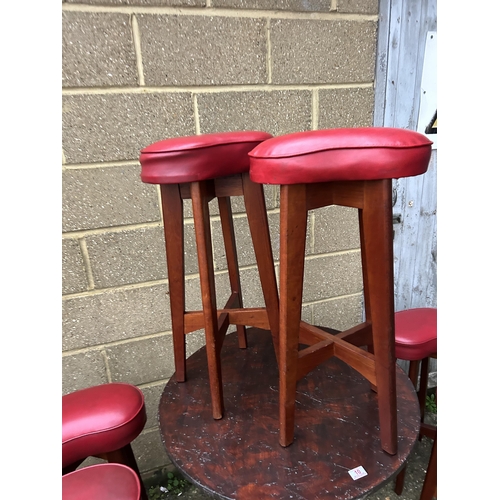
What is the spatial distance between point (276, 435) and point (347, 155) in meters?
0.63

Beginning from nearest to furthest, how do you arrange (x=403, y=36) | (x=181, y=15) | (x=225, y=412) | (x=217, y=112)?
(x=225, y=412), (x=181, y=15), (x=217, y=112), (x=403, y=36)

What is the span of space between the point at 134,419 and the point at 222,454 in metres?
0.32

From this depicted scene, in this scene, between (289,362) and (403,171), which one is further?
(289,362)

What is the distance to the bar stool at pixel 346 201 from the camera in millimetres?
609

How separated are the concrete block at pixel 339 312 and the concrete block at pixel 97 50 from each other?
1214 mm

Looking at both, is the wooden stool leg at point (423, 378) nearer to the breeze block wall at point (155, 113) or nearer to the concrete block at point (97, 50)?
the breeze block wall at point (155, 113)

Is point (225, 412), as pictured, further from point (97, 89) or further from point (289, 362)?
point (97, 89)

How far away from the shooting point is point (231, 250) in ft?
3.79

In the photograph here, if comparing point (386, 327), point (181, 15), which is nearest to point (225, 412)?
point (386, 327)

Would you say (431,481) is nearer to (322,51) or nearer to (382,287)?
(382,287)

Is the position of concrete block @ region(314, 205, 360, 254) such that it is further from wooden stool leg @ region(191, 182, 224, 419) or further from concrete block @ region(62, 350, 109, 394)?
concrete block @ region(62, 350, 109, 394)

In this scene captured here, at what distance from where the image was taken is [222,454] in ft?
2.63

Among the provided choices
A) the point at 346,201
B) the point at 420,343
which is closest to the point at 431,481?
the point at 420,343

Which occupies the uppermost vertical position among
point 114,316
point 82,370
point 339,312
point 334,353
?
point 334,353
